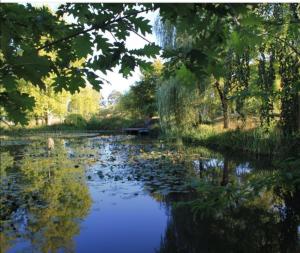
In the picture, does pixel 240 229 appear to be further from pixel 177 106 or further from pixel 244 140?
pixel 177 106

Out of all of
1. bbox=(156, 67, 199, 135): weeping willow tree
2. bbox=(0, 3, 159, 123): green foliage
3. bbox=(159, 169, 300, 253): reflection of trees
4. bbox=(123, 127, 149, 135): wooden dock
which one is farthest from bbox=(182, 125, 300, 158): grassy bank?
bbox=(123, 127, 149, 135): wooden dock

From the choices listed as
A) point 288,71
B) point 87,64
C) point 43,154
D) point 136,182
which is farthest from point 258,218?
point 43,154

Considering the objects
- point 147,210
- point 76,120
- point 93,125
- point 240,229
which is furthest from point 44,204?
point 93,125

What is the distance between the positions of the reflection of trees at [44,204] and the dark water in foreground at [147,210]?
0.05 ft

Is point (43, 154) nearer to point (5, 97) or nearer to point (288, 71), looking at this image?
point (288, 71)

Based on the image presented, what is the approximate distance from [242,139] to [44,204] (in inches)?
375

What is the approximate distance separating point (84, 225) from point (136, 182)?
2.92 metres

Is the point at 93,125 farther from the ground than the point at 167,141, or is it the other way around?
the point at 93,125

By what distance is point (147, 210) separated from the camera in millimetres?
6750

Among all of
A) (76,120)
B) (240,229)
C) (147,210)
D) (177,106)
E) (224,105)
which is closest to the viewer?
(240,229)

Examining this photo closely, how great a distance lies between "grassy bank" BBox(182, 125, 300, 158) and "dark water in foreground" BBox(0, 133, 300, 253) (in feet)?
7.95

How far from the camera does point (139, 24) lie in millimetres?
1537

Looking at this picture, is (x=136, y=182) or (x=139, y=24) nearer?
(x=139, y=24)

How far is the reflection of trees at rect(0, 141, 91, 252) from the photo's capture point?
5.27 metres
